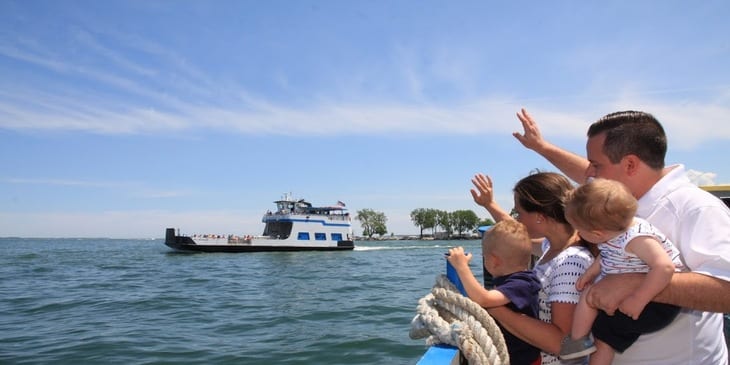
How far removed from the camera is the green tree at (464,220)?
417ft

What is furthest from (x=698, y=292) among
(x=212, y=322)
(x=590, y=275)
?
(x=212, y=322)

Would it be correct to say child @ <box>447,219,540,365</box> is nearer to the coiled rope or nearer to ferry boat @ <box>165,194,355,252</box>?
the coiled rope

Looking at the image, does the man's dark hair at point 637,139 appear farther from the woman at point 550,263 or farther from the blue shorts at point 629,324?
the blue shorts at point 629,324

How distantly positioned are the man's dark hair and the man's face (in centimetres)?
2

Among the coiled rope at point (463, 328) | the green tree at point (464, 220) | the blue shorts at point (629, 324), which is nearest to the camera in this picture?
the blue shorts at point (629, 324)

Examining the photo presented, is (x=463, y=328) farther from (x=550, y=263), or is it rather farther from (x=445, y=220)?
(x=445, y=220)

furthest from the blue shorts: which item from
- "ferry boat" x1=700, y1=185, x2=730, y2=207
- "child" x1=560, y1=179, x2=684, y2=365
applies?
"ferry boat" x1=700, y1=185, x2=730, y2=207

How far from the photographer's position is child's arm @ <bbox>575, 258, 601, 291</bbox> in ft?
6.25

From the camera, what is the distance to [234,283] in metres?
17.4

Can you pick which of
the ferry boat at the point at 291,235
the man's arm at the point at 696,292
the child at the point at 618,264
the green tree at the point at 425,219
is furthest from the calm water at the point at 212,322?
the green tree at the point at 425,219

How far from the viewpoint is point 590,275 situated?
192cm

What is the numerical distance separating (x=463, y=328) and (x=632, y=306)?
A: 0.61 metres

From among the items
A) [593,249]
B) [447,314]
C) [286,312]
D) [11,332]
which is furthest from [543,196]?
[11,332]

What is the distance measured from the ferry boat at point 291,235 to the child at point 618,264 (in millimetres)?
40022
